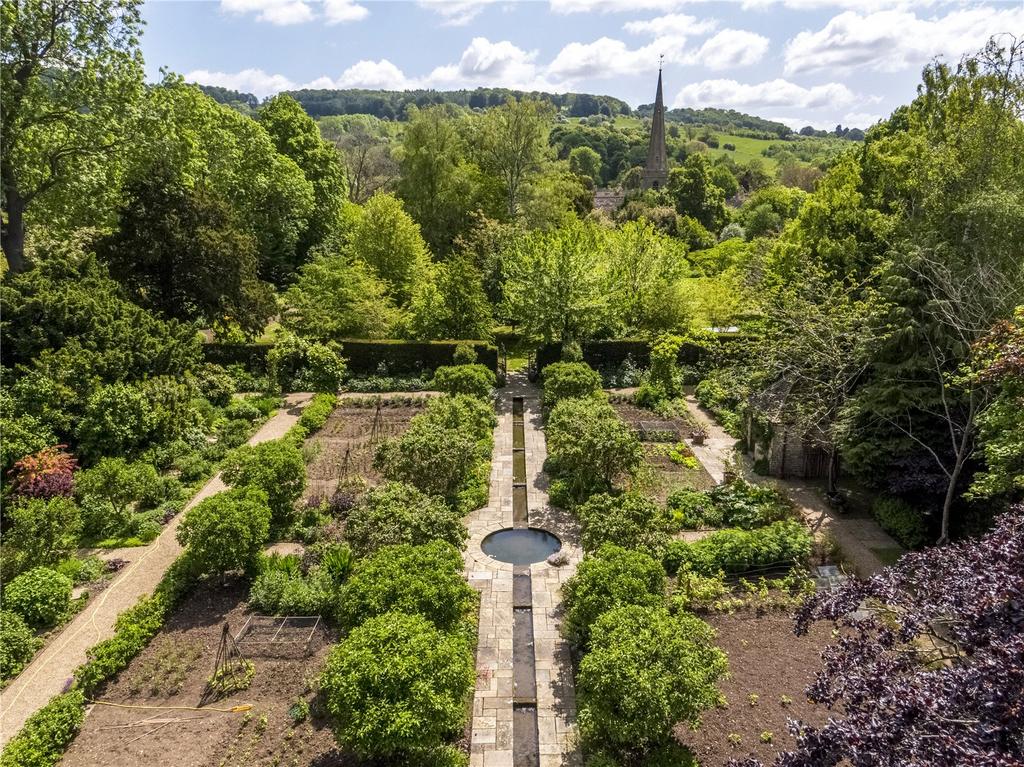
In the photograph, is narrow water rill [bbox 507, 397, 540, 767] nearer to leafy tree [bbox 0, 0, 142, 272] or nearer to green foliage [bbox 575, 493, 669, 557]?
green foliage [bbox 575, 493, 669, 557]

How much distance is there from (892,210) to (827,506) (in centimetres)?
1393

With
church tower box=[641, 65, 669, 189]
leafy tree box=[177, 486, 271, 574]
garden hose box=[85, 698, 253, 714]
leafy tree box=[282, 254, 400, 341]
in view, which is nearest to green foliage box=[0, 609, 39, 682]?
garden hose box=[85, 698, 253, 714]

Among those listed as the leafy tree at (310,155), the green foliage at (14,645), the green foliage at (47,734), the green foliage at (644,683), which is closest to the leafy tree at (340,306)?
the leafy tree at (310,155)

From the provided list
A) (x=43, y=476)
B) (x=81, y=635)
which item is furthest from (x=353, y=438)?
(x=81, y=635)

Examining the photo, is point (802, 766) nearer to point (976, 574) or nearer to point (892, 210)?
point (976, 574)

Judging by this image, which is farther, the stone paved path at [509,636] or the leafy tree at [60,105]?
the leafy tree at [60,105]

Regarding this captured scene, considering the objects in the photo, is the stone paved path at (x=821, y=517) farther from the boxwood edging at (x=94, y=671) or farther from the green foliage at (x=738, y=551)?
the boxwood edging at (x=94, y=671)

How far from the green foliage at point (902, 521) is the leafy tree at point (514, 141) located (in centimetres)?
3463

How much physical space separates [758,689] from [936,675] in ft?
18.3

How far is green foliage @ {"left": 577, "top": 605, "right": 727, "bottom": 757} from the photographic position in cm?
889

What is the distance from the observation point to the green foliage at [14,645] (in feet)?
37.9

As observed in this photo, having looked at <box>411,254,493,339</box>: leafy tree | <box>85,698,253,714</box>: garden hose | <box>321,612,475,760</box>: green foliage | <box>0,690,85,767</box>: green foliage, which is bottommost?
<box>85,698,253,714</box>: garden hose

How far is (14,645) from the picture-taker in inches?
465

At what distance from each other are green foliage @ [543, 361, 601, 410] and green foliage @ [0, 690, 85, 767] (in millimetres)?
16032
